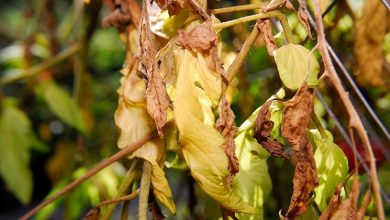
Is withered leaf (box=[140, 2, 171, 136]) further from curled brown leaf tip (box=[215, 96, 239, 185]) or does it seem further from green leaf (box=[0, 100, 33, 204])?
green leaf (box=[0, 100, 33, 204])

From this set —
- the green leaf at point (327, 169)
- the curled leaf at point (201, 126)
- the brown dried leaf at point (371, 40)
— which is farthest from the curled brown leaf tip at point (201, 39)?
the brown dried leaf at point (371, 40)

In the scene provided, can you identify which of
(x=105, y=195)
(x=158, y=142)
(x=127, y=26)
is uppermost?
(x=127, y=26)

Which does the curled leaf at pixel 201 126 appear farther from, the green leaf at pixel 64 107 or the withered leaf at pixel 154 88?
the green leaf at pixel 64 107

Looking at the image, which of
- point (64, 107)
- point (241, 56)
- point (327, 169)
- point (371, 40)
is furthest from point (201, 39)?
point (64, 107)

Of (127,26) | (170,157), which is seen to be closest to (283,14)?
(127,26)

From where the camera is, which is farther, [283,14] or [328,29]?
[328,29]

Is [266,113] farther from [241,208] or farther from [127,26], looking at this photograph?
[127,26]

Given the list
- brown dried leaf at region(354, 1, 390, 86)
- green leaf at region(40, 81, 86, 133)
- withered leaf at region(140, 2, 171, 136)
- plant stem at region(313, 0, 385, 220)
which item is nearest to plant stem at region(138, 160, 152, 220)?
withered leaf at region(140, 2, 171, 136)
